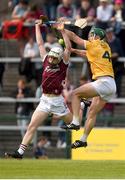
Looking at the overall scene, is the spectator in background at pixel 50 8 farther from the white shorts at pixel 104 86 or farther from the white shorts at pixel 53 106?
the white shorts at pixel 104 86

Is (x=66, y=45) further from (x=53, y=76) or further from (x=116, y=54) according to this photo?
(x=116, y=54)

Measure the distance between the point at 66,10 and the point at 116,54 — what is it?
6.73 feet

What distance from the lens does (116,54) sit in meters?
23.9

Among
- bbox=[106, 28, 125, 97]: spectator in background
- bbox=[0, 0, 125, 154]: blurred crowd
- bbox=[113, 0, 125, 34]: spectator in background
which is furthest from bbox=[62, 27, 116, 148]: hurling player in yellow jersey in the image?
bbox=[113, 0, 125, 34]: spectator in background

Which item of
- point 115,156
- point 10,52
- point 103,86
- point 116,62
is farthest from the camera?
point 10,52

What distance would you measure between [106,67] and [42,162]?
2.49 meters

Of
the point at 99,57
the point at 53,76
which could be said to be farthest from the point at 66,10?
the point at 99,57

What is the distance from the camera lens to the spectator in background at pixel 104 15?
23.8 metres

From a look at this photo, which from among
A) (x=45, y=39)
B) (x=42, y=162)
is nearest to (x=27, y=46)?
(x=45, y=39)

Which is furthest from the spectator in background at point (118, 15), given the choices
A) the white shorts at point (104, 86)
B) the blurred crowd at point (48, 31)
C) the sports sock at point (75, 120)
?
the sports sock at point (75, 120)

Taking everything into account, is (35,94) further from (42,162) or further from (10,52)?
(42,162)

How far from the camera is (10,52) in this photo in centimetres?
2652

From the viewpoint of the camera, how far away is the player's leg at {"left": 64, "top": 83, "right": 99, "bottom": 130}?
17516mm

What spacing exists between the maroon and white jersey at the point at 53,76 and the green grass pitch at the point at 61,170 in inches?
58.7
